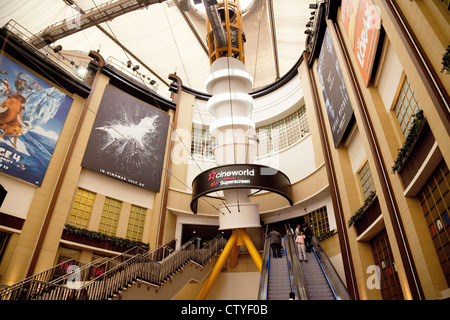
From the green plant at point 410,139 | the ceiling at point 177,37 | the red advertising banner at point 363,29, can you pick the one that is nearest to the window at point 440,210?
the green plant at point 410,139

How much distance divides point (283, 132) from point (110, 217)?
13.4m

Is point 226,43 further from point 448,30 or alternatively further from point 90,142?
point 448,30

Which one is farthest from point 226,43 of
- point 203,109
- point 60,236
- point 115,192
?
point 60,236

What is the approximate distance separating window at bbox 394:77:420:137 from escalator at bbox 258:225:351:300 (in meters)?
4.99

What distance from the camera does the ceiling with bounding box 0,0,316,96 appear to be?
75.1 ft

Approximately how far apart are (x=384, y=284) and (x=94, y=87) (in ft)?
57.9

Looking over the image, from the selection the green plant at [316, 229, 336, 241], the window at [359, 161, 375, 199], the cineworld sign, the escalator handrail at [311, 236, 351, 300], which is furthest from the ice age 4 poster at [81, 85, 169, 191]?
the window at [359, 161, 375, 199]

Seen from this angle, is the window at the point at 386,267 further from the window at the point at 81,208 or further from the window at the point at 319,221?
the window at the point at 81,208

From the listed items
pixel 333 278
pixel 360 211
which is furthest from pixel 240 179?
pixel 333 278

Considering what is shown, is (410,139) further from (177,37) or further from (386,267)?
(177,37)

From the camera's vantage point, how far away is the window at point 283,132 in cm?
2050

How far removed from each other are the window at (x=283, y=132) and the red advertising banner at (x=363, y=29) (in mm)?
9317

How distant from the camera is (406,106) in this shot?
8258 millimetres

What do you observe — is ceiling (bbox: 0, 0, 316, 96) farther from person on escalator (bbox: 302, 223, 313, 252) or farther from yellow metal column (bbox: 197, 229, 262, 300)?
person on escalator (bbox: 302, 223, 313, 252)
